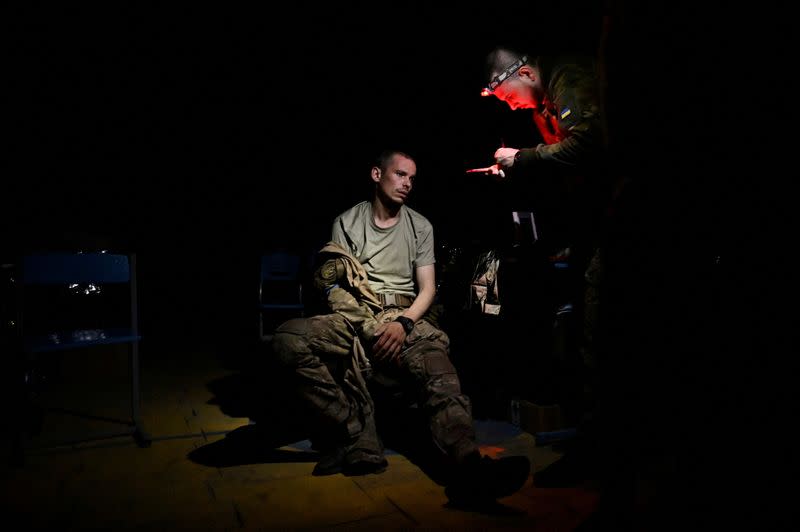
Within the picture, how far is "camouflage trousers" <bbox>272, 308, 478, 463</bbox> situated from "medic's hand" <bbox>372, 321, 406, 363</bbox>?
0.06 meters

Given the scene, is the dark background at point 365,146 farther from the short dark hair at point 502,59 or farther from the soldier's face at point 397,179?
the soldier's face at point 397,179

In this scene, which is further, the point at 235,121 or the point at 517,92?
the point at 235,121

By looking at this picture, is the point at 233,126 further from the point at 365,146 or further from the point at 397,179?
the point at 397,179

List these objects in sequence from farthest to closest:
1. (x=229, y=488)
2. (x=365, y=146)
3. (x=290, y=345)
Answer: (x=365, y=146)
(x=290, y=345)
(x=229, y=488)

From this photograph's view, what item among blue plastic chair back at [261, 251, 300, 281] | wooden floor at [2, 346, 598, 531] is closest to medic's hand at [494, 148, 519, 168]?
wooden floor at [2, 346, 598, 531]

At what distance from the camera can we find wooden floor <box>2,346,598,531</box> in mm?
2023

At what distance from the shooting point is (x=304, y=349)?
2.58 m

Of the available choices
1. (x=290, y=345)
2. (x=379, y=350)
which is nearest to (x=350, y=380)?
(x=379, y=350)

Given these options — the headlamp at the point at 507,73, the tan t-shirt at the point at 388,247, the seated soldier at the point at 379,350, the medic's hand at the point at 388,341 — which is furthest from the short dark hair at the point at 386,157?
the medic's hand at the point at 388,341

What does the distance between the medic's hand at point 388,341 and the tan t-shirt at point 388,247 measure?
0.41m

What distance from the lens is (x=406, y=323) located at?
9.02 feet

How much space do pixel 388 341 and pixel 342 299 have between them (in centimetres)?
38

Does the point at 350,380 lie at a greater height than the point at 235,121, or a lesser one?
lesser

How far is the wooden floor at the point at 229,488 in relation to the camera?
6.64 feet
